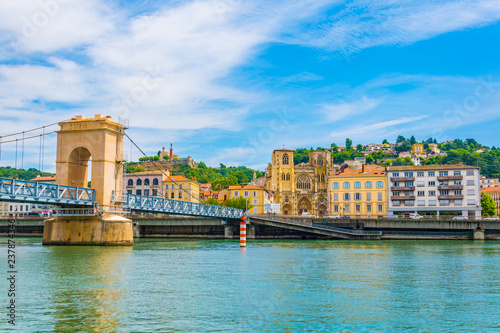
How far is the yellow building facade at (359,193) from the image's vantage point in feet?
320

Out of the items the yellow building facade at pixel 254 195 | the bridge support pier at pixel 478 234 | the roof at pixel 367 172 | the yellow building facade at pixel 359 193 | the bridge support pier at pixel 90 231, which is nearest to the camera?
the bridge support pier at pixel 90 231

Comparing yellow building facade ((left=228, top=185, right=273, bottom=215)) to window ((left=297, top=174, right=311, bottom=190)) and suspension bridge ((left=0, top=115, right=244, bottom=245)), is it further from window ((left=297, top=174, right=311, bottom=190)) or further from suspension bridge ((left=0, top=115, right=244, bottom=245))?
suspension bridge ((left=0, top=115, right=244, bottom=245))

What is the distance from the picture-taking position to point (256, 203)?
111 m

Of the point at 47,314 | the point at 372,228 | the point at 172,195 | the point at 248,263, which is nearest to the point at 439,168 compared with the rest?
the point at 372,228

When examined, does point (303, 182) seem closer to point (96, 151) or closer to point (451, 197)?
point (451, 197)

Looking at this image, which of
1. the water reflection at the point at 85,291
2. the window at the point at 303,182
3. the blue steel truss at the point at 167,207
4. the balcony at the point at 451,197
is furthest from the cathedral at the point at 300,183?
the water reflection at the point at 85,291

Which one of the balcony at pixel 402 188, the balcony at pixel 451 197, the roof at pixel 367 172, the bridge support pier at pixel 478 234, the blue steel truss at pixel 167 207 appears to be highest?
the roof at pixel 367 172

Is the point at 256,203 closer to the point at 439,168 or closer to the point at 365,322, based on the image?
the point at 439,168

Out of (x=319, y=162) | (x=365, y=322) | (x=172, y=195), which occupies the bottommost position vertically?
(x=365, y=322)

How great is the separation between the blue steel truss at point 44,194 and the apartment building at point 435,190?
206ft

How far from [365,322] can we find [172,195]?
321 ft

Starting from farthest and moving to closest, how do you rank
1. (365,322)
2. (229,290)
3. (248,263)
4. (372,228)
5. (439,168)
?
(439,168) → (372,228) → (248,263) → (229,290) → (365,322)

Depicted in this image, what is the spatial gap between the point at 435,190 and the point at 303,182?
148 feet

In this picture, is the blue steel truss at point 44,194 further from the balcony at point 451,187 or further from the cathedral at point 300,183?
the cathedral at point 300,183
